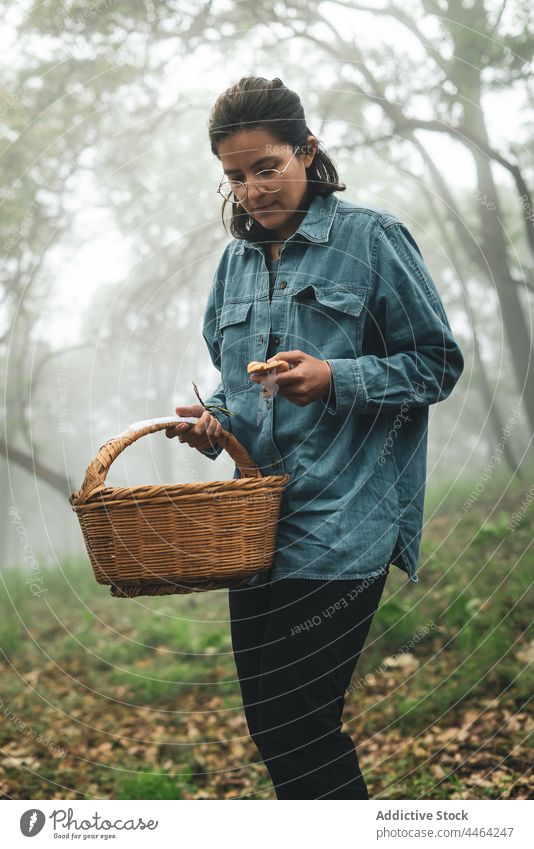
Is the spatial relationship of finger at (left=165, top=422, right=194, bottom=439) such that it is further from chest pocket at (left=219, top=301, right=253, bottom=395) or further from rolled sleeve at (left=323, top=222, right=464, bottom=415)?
rolled sleeve at (left=323, top=222, right=464, bottom=415)

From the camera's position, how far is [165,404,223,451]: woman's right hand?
2.37m

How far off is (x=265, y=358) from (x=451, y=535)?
19.7 feet

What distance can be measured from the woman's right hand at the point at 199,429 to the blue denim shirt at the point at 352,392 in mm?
135

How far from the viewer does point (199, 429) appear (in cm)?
238

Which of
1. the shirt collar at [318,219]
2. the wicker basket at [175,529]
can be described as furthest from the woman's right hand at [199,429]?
the shirt collar at [318,219]

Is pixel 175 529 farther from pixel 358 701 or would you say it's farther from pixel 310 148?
pixel 358 701

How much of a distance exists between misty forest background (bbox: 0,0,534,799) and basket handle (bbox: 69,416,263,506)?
2.22ft

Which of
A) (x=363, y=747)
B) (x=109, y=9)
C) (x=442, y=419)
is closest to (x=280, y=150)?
(x=363, y=747)

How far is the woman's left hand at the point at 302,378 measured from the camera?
2031mm

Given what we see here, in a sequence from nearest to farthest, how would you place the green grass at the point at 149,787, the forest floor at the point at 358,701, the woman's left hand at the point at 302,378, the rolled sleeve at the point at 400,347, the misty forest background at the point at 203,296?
the woman's left hand at the point at 302,378
the rolled sleeve at the point at 400,347
the green grass at the point at 149,787
the forest floor at the point at 358,701
the misty forest background at the point at 203,296

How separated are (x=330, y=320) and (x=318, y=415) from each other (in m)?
0.26

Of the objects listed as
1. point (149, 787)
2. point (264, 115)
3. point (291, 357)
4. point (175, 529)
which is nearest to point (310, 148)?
point (264, 115)

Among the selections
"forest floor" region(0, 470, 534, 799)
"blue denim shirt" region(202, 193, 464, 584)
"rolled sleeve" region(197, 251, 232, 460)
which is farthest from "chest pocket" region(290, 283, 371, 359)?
"forest floor" region(0, 470, 534, 799)

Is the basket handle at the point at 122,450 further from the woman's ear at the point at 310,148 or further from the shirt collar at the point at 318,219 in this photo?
the woman's ear at the point at 310,148
